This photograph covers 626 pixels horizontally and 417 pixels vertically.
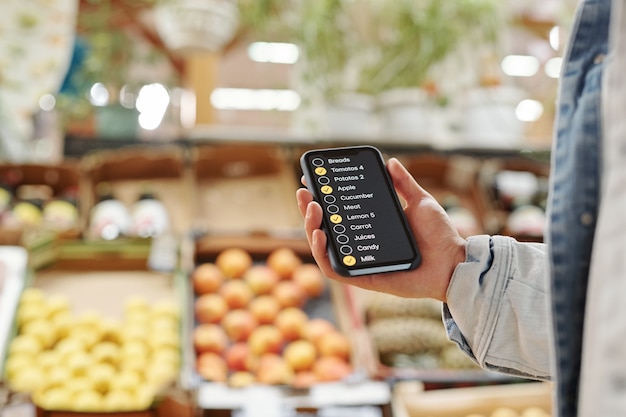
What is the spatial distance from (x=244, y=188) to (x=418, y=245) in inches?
76.7

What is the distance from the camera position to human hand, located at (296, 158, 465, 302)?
778mm

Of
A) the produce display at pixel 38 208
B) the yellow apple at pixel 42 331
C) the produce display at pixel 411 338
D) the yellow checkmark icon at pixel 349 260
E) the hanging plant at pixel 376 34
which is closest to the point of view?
the yellow checkmark icon at pixel 349 260

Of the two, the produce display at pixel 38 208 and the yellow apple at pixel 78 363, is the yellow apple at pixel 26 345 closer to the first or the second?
the yellow apple at pixel 78 363

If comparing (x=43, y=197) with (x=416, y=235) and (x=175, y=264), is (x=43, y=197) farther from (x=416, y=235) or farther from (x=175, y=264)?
(x=416, y=235)

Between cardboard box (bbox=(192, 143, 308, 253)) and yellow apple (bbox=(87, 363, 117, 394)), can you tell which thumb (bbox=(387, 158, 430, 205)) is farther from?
cardboard box (bbox=(192, 143, 308, 253))

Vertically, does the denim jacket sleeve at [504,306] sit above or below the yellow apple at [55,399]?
above

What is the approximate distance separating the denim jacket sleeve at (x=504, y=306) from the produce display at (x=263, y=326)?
0.99 metres

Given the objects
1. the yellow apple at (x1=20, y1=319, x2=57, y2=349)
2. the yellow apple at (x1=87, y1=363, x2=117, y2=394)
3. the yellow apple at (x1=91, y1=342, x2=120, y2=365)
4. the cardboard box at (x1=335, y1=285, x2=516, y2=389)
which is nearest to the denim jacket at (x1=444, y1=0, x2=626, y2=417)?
the cardboard box at (x1=335, y1=285, x2=516, y2=389)

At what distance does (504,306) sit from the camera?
0.78 metres

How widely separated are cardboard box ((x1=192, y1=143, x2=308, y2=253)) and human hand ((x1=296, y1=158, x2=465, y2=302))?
1617 mm

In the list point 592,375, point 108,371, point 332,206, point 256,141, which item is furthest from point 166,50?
point 592,375

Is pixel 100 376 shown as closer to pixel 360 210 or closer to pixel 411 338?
pixel 411 338

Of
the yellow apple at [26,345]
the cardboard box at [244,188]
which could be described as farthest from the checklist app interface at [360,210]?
the cardboard box at [244,188]

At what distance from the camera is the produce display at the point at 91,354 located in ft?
5.52
